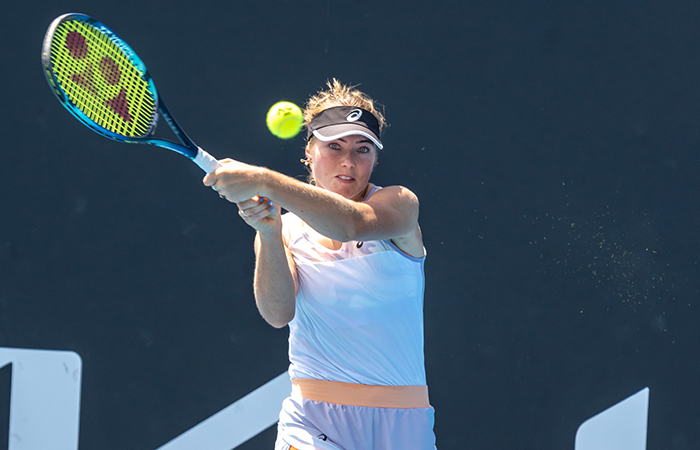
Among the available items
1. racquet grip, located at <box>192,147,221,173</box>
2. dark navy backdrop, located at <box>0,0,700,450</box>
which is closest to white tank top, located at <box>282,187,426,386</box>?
racquet grip, located at <box>192,147,221,173</box>

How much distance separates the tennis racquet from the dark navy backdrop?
3.73ft

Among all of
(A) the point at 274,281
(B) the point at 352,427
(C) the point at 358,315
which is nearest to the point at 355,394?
(B) the point at 352,427

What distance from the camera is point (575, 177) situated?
2.82 meters

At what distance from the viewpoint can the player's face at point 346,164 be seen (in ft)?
6.35

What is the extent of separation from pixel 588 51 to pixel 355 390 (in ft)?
6.35

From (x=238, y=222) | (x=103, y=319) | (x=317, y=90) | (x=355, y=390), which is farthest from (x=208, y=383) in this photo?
(x=317, y=90)

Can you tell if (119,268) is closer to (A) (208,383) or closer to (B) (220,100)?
(A) (208,383)

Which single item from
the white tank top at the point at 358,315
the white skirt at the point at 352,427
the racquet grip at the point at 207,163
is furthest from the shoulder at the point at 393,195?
the white skirt at the point at 352,427

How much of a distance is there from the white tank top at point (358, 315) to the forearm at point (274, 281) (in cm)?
7

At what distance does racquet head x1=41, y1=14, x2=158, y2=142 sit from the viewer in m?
1.59

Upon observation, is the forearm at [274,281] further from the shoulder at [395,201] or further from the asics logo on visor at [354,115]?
the asics logo on visor at [354,115]

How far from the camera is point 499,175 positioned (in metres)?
2.83

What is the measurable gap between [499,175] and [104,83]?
1775 millimetres

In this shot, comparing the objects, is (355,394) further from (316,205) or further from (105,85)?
(105,85)
